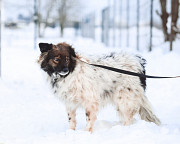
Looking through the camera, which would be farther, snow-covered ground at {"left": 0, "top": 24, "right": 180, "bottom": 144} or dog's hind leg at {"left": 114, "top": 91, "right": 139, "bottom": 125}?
dog's hind leg at {"left": 114, "top": 91, "right": 139, "bottom": 125}

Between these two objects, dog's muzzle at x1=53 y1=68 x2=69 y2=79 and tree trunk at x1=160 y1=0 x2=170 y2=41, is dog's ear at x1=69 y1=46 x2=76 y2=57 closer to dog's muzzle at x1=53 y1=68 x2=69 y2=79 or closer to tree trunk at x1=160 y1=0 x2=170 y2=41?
dog's muzzle at x1=53 y1=68 x2=69 y2=79

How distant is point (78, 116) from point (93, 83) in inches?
75.8

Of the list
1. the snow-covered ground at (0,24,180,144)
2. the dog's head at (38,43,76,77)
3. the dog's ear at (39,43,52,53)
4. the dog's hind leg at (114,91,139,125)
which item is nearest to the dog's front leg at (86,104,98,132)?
the snow-covered ground at (0,24,180,144)

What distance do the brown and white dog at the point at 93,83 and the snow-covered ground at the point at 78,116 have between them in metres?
0.34

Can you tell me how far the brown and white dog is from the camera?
4973 mm

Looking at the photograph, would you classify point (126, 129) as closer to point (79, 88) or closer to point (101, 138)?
point (101, 138)

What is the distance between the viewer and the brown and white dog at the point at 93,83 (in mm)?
4973

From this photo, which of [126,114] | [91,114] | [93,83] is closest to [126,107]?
[126,114]

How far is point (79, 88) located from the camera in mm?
5023

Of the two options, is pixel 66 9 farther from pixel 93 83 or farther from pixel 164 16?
pixel 93 83

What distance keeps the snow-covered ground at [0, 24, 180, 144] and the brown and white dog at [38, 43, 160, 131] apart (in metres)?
0.34

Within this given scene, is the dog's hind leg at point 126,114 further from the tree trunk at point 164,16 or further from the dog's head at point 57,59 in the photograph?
the tree trunk at point 164,16

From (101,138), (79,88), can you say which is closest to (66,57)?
(79,88)

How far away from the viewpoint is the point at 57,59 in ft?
15.9
